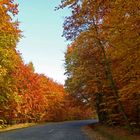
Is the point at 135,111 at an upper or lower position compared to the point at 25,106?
lower

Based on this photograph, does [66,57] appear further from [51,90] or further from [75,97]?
[51,90]

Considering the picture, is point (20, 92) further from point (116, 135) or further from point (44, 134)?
point (116, 135)

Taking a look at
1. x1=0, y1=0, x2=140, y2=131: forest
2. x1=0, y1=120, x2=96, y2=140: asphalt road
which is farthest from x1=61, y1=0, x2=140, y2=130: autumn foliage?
x1=0, y1=120, x2=96, y2=140: asphalt road

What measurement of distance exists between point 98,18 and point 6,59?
12058 mm

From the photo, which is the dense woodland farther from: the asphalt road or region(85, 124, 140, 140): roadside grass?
region(85, 124, 140, 140): roadside grass

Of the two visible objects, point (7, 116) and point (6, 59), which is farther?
point (7, 116)

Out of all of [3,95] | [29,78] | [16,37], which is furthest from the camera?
[29,78]

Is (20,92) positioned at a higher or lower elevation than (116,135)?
higher

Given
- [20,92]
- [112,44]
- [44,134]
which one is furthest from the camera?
[20,92]

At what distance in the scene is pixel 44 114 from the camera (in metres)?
84.9

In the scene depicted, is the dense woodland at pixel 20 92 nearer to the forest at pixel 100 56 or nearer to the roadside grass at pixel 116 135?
the forest at pixel 100 56

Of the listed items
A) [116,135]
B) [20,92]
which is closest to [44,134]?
[116,135]

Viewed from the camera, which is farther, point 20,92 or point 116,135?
point 20,92

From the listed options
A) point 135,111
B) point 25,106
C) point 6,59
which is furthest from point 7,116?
point 135,111
